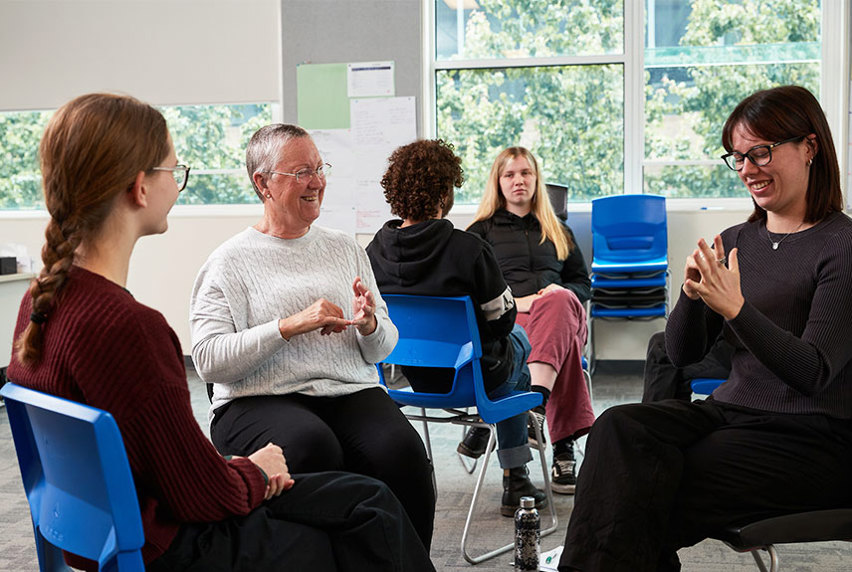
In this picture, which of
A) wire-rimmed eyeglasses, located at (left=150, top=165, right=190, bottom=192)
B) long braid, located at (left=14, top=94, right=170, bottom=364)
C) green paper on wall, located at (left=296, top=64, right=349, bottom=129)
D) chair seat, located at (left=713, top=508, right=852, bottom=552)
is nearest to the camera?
long braid, located at (left=14, top=94, right=170, bottom=364)

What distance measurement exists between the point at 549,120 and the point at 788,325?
3.96m

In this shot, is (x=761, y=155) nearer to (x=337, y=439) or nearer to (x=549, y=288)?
(x=337, y=439)

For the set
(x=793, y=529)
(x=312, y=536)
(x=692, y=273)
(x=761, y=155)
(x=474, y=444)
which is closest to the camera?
(x=312, y=536)

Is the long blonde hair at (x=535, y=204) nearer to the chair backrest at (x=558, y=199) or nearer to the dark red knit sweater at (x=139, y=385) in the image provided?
the chair backrest at (x=558, y=199)

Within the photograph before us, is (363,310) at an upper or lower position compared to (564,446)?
upper

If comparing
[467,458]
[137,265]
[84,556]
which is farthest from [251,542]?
[137,265]

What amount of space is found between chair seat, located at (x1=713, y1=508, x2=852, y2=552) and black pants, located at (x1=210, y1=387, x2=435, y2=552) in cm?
71

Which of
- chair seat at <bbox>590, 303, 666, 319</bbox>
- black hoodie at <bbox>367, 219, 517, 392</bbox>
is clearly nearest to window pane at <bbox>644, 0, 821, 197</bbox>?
chair seat at <bbox>590, 303, 666, 319</bbox>

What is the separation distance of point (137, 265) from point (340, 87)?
1893 mm

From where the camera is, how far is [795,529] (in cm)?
161

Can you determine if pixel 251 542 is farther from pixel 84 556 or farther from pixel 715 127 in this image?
pixel 715 127

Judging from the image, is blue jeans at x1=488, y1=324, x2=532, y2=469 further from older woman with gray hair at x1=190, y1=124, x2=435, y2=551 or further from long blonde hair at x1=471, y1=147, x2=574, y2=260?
long blonde hair at x1=471, y1=147, x2=574, y2=260

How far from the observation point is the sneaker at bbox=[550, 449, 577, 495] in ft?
10.7

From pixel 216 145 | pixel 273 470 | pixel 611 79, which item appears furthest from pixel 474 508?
pixel 216 145
